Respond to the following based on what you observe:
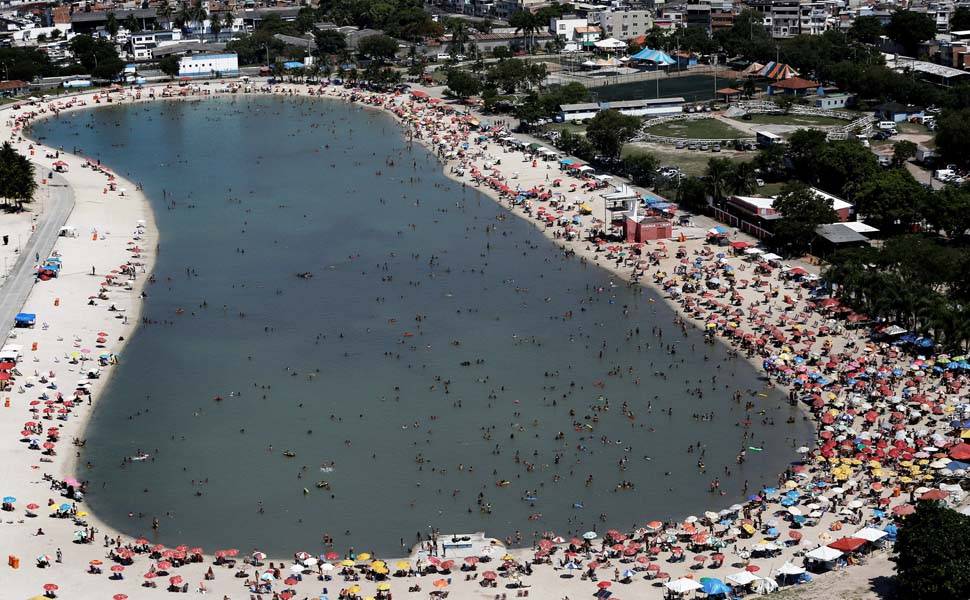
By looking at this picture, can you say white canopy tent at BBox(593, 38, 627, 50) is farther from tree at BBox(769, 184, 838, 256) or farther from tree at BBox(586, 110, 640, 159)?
tree at BBox(769, 184, 838, 256)

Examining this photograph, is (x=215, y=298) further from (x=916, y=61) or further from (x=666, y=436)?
(x=916, y=61)

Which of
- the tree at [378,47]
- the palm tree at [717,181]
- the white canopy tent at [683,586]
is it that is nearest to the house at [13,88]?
the tree at [378,47]

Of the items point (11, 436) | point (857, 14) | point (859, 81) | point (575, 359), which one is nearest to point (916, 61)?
point (859, 81)

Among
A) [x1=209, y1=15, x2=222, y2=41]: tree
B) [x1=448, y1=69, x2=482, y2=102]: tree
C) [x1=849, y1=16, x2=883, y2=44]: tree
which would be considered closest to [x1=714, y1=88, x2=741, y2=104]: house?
[x1=448, y1=69, x2=482, y2=102]: tree

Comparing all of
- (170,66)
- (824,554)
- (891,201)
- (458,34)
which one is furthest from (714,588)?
(458,34)

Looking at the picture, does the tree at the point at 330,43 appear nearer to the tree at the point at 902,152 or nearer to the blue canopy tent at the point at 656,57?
the blue canopy tent at the point at 656,57

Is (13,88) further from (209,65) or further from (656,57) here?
(656,57)

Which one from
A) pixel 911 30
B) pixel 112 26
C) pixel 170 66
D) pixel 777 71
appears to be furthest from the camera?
pixel 112 26
